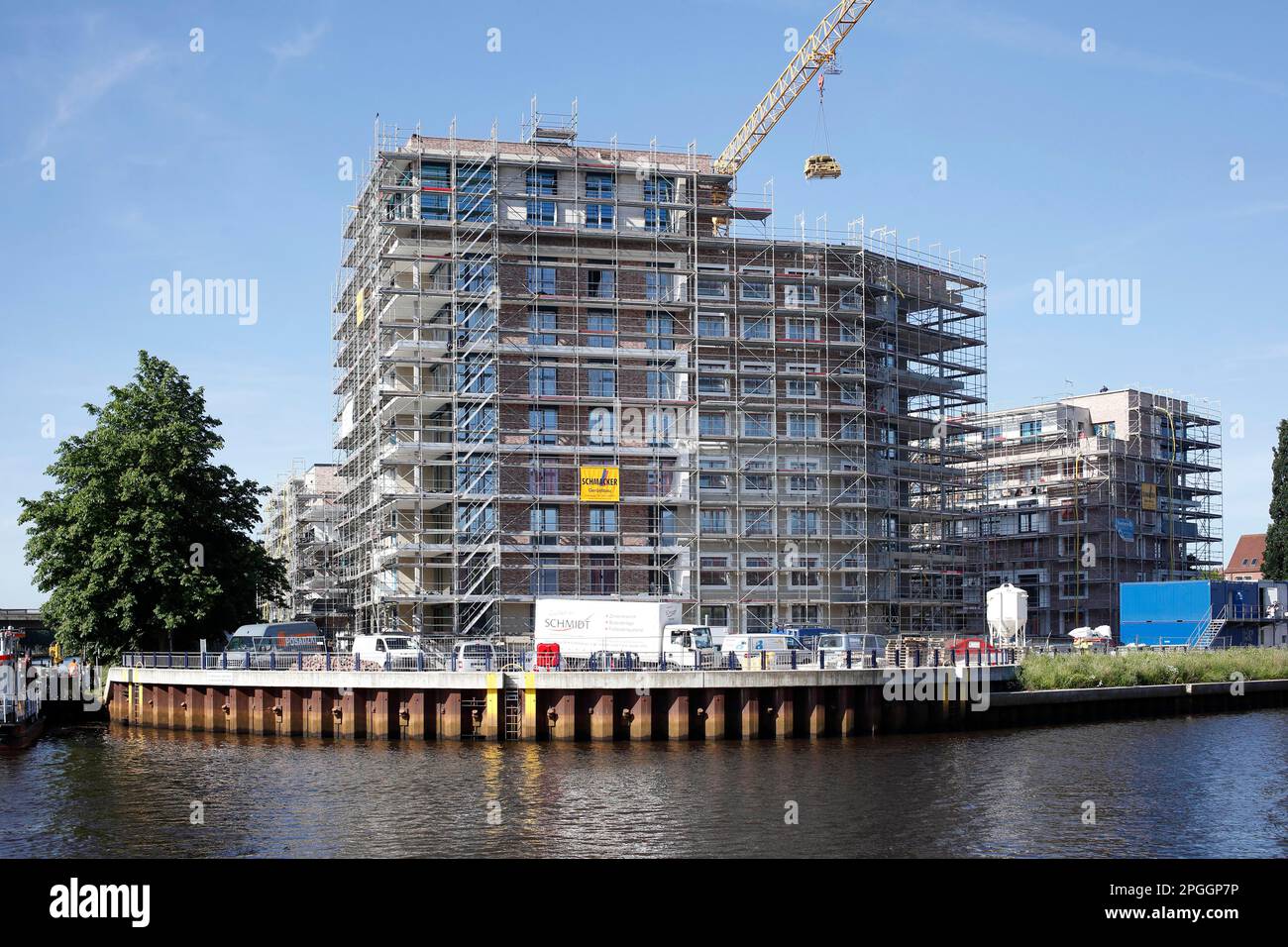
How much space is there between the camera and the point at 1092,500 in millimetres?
103625

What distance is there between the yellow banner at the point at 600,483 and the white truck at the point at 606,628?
696 inches

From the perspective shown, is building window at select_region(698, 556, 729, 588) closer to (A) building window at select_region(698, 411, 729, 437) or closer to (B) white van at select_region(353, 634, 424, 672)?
(A) building window at select_region(698, 411, 729, 437)

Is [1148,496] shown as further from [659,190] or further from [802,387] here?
[659,190]

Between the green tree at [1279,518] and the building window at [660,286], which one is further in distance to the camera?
the green tree at [1279,518]

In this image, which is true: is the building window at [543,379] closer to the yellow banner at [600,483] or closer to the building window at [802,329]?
the yellow banner at [600,483]

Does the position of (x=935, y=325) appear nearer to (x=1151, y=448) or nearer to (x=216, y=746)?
(x=1151, y=448)

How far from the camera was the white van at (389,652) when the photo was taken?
4947 centimetres

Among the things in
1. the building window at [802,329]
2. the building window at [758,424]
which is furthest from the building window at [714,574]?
the building window at [802,329]

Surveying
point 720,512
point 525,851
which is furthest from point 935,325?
point 525,851

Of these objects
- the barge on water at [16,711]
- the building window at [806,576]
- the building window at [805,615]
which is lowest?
the barge on water at [16,711]

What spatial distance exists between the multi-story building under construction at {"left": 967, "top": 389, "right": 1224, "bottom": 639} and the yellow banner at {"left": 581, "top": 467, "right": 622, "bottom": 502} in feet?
128
